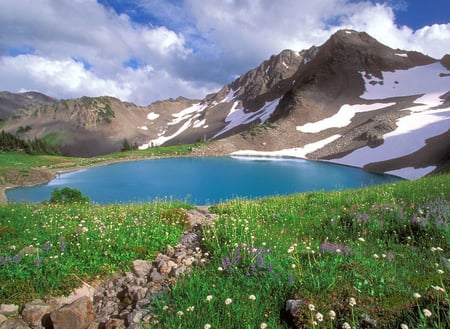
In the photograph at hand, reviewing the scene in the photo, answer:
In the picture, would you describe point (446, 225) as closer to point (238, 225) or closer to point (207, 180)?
point (238, 225)

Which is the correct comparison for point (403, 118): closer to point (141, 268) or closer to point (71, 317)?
point (141, 268)

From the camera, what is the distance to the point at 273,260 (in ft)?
18.5

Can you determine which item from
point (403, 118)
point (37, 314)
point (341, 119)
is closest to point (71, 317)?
point (37, 314)

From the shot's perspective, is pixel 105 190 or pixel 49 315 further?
pixel 105 190

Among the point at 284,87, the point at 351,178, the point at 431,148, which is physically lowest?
the point at 351,178

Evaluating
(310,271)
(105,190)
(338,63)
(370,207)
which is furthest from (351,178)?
(338,63)

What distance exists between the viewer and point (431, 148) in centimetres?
6688

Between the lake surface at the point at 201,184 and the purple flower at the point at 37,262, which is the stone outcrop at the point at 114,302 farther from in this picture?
the lake surface at the point at 201,184

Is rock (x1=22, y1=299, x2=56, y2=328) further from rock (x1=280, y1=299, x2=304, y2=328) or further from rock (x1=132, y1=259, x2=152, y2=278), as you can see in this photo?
rock (x1=280, y1=299, x2=304, y2=328)

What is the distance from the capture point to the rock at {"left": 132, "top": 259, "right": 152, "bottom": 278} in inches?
273

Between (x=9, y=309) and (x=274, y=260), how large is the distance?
5.29 metres

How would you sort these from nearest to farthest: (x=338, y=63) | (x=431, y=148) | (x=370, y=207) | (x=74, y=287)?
(x=74, y=287) < (x=370, y=207) < (x=431, y=148) < (x=338, y=63)

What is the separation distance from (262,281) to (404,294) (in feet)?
7.31

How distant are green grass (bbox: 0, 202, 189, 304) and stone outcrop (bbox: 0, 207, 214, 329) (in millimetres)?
374
